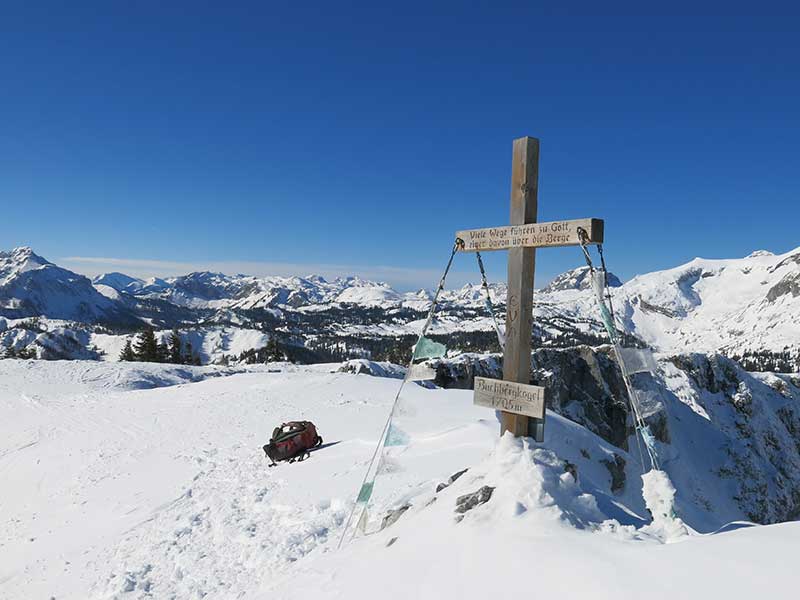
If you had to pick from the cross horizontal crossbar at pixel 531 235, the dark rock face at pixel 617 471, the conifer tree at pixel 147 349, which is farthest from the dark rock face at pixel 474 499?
the conifer tree at pixel 147 349

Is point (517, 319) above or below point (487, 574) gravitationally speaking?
above

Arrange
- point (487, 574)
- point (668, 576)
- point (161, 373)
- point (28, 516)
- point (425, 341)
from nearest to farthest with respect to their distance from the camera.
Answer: point (668, 576) → point (487, 574) → point (425, 341) → point (28, 516) → point (161, 373)

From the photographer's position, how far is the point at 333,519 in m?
9.60

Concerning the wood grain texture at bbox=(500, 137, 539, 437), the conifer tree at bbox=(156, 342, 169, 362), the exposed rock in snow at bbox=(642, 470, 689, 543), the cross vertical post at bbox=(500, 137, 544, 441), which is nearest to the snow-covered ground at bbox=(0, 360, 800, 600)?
the exposed rock in snow at bbox=(642, 470, 689, 543)

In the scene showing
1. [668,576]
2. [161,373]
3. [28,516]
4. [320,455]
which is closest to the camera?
[668,576]

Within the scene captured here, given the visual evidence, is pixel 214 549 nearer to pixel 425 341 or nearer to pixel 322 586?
pixel 322 586

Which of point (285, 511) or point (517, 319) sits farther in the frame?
point (285, 511)

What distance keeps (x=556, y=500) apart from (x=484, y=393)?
1806mm

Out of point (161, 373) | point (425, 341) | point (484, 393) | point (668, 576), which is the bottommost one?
point (161, 373)

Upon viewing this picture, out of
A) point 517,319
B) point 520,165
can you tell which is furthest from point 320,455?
point 520,165

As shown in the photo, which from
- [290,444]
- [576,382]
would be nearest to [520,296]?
[290,444]

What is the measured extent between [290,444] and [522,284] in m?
9.83

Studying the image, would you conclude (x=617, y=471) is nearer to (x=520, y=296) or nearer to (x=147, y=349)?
(x=520, y=296)

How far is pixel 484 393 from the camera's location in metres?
7.30
